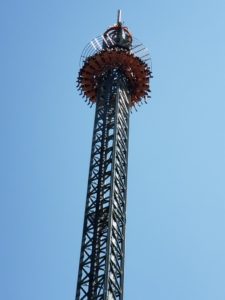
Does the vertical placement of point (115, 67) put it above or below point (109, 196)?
above

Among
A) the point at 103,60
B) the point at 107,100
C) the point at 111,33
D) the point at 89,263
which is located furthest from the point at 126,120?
the point at 89,263

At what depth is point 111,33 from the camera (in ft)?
208

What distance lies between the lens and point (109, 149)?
53.1 meters

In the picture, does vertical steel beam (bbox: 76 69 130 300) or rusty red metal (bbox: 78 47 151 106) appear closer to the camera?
vertical steel beam (bbox: 76 69 130 300)

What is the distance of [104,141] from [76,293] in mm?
12957

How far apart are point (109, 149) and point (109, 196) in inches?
205

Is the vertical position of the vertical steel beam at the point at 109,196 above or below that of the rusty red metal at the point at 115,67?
below

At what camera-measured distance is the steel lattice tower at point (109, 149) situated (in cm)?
4581

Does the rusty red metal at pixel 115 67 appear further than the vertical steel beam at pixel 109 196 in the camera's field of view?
Yes

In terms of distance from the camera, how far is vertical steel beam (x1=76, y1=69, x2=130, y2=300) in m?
45.3

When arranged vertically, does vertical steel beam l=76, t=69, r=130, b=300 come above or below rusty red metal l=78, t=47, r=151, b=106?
below

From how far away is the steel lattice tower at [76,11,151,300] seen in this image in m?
45.8

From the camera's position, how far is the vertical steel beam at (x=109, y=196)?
45.3m

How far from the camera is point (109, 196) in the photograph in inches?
1925
